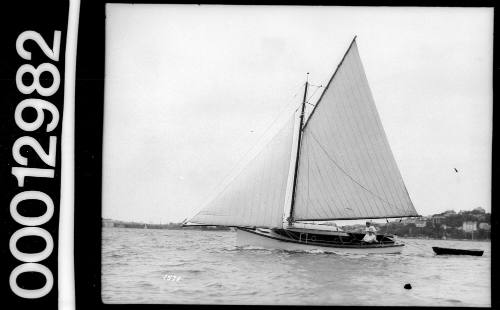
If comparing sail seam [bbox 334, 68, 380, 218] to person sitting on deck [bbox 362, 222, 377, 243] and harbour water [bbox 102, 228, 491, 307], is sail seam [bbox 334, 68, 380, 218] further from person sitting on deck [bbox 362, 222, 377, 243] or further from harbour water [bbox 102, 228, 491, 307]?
harbour water [bbox 102, 228, 491, 307]

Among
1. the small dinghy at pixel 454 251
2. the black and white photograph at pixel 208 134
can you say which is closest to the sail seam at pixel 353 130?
the black and white photograph at pixel 208 134

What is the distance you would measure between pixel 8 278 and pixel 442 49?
11.8 ft

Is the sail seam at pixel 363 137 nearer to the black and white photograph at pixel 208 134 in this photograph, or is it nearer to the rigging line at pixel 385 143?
the rigging line at pixel 385 143

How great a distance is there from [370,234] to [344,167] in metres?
0.62

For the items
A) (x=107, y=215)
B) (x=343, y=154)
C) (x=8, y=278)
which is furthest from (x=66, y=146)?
(x=343, y=154)

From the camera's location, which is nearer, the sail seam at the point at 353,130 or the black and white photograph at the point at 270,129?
the black and white photograph at the point at 270,129

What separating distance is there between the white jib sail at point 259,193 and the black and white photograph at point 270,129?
9.4 inches

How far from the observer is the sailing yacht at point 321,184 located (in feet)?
15.1

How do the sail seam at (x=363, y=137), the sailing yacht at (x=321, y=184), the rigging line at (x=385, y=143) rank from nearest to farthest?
the rigging line at (x=385, y=143) < the sailing yacht at (x=321, y=184) < the sail seam at (x=363, y=137)

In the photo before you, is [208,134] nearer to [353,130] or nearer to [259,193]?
[259,193]

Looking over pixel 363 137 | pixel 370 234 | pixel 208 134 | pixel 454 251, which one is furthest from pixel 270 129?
pixel 454 251

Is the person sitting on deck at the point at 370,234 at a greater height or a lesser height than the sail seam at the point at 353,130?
lesser

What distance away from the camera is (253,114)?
14.3 feet

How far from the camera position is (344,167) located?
4988 millimetres
